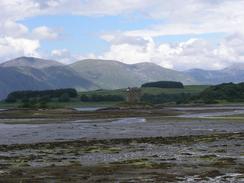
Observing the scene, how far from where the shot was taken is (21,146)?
48.4m

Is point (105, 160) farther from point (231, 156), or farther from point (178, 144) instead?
point (178, 144)

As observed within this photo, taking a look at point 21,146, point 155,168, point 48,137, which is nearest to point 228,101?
point 48,137

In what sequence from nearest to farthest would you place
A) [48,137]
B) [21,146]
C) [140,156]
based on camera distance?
[140,156], [21,146], [48,137]

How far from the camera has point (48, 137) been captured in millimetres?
60781

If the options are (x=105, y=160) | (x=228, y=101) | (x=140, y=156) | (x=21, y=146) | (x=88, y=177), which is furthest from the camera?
(x=228, y=101)

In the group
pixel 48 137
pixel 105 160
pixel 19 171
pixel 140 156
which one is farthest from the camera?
pixel 48 137

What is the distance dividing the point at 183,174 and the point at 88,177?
4801 mm

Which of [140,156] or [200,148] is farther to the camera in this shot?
[200,148]

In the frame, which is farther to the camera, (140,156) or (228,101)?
(228,101)

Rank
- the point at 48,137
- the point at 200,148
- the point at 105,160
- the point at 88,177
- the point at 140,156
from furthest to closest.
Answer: the point at 48,137
the point at 200,148
the point at 140,156
the point at 105,160
the point at 88,177

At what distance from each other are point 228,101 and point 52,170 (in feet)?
569

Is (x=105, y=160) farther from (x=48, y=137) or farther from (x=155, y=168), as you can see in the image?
(x=48, y=137)

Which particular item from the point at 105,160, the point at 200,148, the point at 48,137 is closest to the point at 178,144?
the point at 200,148

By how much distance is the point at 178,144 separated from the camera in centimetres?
4862
